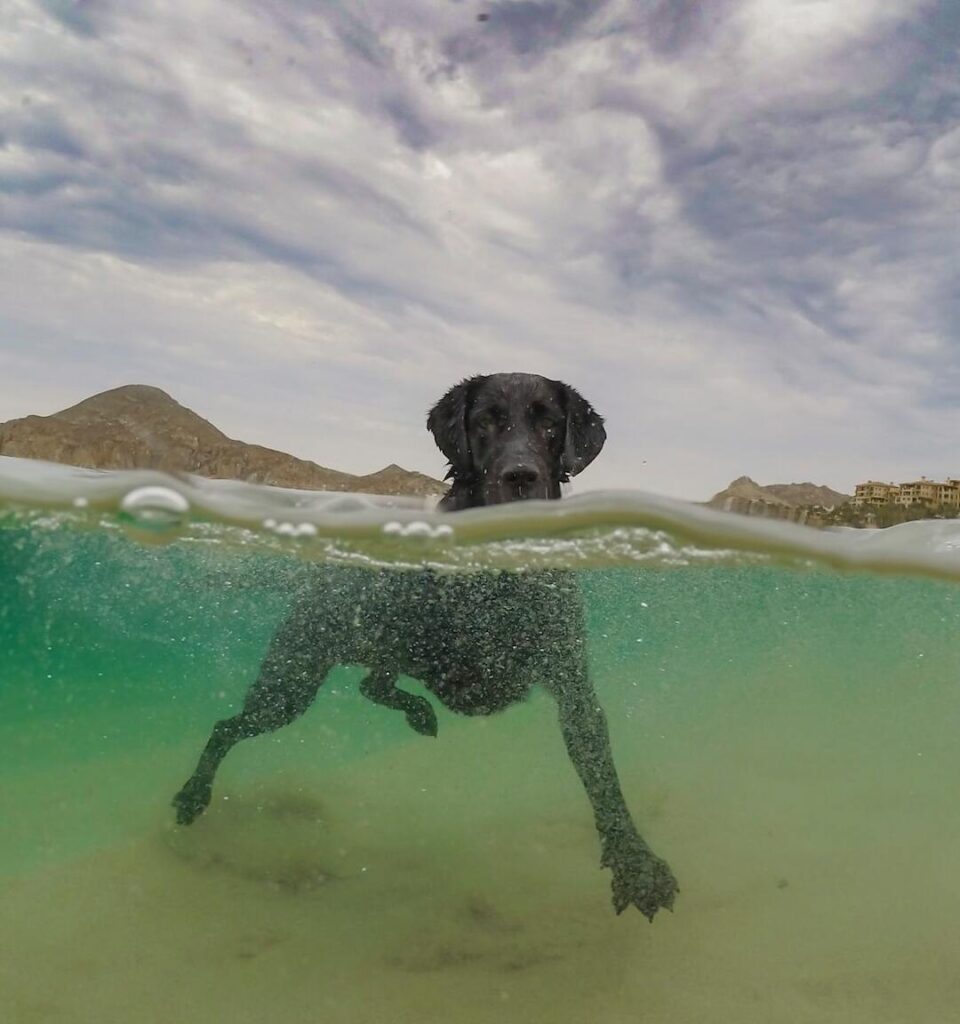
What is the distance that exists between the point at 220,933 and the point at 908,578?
6.95 m

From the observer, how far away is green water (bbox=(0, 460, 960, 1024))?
13.7 feet

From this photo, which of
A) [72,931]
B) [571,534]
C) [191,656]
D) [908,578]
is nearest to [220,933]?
[72,931]

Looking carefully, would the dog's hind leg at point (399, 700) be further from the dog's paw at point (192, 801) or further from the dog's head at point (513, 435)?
the dog's head at point (513, 435)

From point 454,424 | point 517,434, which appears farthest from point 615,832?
point 454,424

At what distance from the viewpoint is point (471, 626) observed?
5.25 m

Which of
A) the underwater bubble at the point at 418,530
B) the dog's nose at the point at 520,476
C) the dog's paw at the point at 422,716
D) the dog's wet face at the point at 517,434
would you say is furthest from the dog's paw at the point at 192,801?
the dog's nose at the point at 520,476

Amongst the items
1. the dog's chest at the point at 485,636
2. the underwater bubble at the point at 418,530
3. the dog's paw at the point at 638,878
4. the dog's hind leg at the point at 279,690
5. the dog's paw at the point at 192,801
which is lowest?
the dog's paw at the point at 192,801

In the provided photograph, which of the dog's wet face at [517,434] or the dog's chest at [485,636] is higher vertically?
the dog's wet face at [517,434]

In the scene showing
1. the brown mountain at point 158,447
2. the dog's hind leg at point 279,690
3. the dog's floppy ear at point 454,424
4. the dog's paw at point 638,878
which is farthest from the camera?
the brown mountain at point 158,447

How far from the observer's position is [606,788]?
424 centimetres

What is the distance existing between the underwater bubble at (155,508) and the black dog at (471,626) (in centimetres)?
127

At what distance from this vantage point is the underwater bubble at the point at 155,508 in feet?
20.2

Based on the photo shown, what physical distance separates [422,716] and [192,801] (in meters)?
1.57

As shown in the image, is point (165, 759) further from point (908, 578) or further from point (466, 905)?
point (908, 578)
